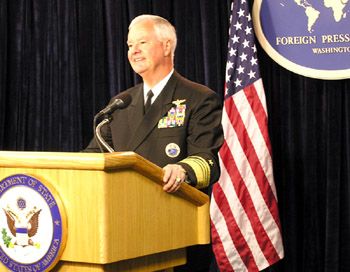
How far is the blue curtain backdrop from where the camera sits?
4523 mm

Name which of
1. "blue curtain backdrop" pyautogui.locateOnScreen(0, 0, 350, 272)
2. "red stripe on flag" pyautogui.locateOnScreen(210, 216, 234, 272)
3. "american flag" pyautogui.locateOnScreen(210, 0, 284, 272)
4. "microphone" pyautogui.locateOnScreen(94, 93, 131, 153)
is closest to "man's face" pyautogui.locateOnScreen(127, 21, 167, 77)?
"microphone" pyautogui.locateOnScreen(94, 93, 131, 153)

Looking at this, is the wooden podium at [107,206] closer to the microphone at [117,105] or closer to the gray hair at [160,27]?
the microphone at [117,105]

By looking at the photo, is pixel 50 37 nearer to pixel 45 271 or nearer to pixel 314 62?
pixel 314 62

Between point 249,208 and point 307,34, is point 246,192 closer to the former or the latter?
point 249,208

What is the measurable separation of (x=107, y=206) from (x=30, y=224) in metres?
0.25

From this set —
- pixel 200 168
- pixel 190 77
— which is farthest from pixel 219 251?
pixel 200 168

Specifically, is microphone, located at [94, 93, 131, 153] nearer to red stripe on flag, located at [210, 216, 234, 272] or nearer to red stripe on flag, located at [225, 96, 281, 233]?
red stripe on flag, located at [225, 96, 281, 233]

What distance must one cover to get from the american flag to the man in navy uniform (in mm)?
1374

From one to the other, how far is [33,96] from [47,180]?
129 inches

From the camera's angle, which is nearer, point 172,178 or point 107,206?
point 107,206

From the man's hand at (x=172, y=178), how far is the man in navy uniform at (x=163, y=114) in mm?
311

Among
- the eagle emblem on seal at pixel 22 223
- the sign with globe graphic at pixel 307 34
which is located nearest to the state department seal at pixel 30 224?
the eagle emblem on seal at pixel 22 223

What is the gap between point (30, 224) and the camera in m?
2.10

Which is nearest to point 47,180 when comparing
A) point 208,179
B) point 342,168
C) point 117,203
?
point 117,203
